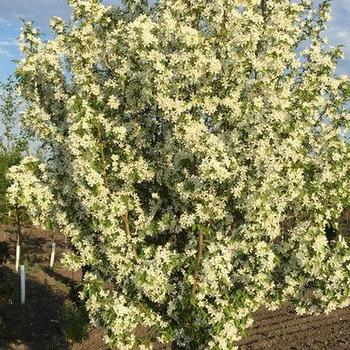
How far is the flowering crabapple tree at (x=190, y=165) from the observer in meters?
10.4

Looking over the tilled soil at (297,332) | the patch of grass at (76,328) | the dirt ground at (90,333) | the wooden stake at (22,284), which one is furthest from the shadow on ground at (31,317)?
the tilled soil at (297,332)

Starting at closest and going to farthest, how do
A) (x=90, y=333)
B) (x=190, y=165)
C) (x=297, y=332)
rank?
(x=190, y=165) → (x=297, y=332) → (x=90, y=333)

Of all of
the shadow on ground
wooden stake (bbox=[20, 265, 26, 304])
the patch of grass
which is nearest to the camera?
the patch of grass

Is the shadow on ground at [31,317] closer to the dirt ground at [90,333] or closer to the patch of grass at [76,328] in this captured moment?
the dirt ground at [90,333]

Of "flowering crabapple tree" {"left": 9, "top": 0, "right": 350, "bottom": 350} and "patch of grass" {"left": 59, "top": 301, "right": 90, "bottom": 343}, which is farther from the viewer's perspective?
"patch of grass" {"left": 59, "top": 301, "right": 90, "bottom": 343}

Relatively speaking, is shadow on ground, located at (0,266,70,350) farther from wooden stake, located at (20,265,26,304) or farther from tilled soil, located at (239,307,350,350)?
tilled soil, located at (239,307,350,350)

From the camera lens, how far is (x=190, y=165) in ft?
35.8

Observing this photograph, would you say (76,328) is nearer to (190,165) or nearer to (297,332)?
(297,332)

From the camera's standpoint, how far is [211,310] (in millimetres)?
10375

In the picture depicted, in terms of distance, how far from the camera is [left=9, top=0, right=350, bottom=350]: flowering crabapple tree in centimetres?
1042

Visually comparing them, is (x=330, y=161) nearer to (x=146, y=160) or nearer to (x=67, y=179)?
(x=146, y=160)

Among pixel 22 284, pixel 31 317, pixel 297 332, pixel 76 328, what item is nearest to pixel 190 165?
pixel 76 328

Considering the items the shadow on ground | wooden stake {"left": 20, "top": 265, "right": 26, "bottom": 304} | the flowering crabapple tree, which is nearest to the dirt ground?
the shadow on ground

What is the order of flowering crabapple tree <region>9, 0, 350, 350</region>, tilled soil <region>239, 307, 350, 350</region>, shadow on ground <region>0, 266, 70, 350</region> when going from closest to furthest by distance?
flowering crabapple tree <region>9, 0, 350, 350</region>
tilled soil <region>239, 307, 350, 350</region>
shadow on ground <region>0, 266, 70, 350</region>
